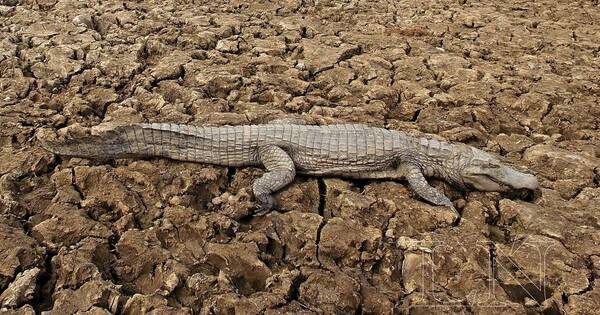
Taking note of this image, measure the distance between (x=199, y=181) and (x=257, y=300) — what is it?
129cm

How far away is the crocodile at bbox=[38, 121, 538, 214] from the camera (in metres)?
3.78

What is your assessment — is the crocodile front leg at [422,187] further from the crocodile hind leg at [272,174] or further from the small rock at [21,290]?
the small rock at [21,290]

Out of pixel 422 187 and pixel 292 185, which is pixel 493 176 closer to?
pixel 422 187

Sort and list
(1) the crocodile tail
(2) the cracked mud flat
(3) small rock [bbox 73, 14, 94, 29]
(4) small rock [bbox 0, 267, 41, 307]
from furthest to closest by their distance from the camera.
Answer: (3) small rock [bbox 73, 14, 94, 29], (1) the crocodile tail, (2) the cracked mud flat, (4) small rock [bbox 0, 267, 41, 307]

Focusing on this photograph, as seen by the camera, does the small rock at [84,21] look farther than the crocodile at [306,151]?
Yes

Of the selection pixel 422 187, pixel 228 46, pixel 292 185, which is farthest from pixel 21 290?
pixel 228 46

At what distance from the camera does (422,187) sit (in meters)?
3.79

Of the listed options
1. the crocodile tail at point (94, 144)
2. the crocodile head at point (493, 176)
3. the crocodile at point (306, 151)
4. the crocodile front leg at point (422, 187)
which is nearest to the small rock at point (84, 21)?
the crocodile at point (306, 151)

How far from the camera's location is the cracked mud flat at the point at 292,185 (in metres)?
2.88

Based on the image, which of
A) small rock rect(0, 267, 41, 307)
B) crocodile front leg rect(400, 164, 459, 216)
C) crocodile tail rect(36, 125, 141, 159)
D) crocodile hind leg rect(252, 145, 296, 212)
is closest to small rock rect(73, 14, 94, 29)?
crocodile tail rect(36, 125, 141, 159)

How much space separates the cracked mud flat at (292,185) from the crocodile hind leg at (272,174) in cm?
13

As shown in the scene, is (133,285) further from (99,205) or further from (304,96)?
(304,96)

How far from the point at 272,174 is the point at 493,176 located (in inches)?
70.3

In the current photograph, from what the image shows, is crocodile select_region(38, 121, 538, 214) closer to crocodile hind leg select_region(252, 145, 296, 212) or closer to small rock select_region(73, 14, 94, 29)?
crocodile hind leg select_region(252, 145, 296, 212)
